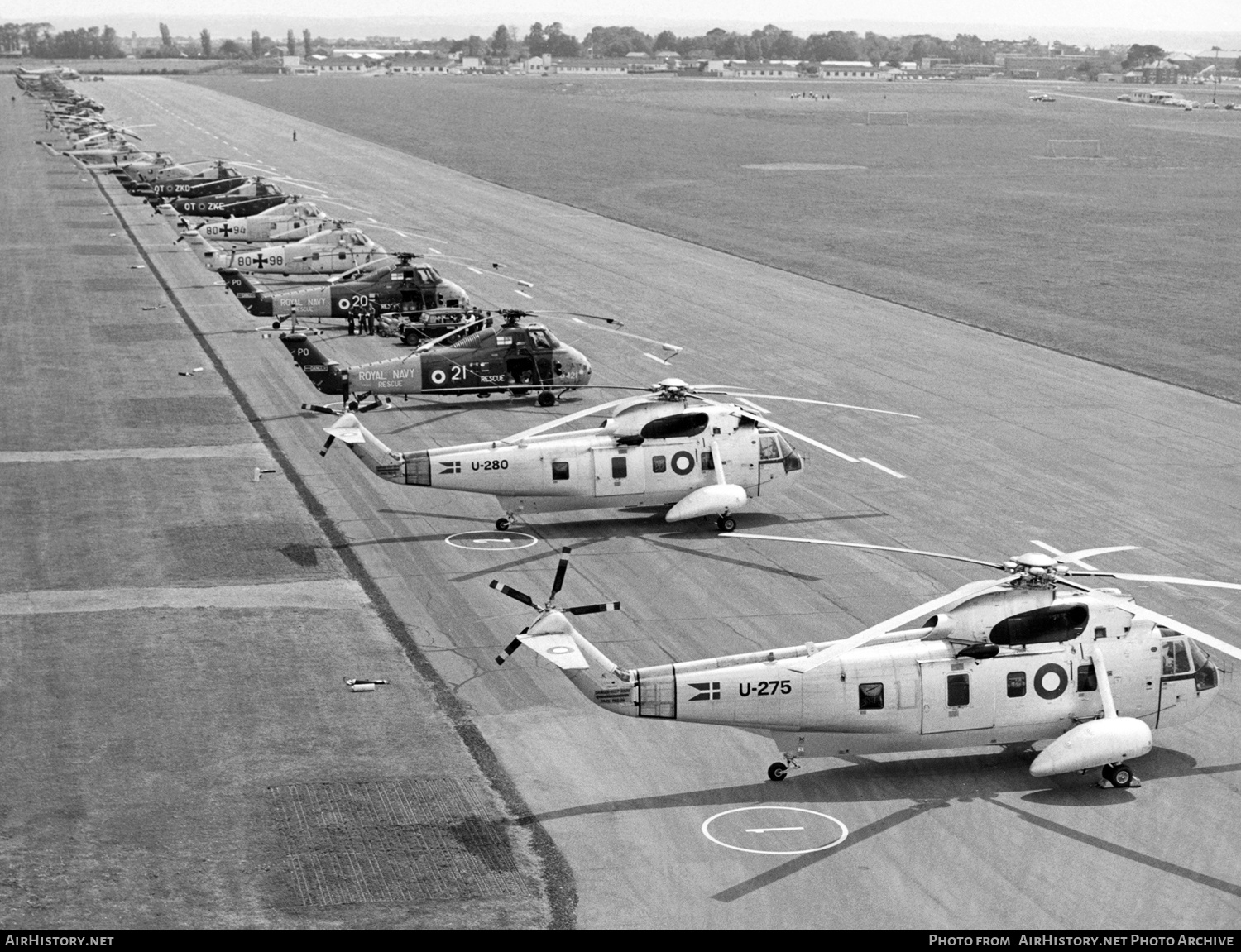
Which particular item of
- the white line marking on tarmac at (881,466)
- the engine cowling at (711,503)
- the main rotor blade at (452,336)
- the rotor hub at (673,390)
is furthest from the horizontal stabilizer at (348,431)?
the white line marking on tarmac at (881,466)

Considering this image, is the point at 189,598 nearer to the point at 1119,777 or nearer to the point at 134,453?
the point at 134,453

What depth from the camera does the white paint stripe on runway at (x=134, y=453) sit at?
45.2 meters

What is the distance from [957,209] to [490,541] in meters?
79.6

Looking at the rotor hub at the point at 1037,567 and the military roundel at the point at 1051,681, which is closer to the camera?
the rotor hub at the point at 1037,567

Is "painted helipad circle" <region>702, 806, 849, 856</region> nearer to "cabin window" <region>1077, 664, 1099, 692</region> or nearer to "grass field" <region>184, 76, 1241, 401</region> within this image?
"cabin window" <region>1077, 664, 1099, 692</region>

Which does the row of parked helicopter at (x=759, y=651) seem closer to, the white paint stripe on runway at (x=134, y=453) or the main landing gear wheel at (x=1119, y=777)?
the main landing gear wheel at (x=1119, y=777)

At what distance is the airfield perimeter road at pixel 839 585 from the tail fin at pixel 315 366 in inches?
82.8

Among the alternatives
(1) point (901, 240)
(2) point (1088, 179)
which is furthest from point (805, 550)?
(2) point (1088, 179)

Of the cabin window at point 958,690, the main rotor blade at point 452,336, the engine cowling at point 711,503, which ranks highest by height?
the main rotor blade at point 452,336

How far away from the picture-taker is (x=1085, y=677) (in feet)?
81.9

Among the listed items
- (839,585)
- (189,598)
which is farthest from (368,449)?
(839,585)

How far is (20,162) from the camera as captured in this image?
460 ft

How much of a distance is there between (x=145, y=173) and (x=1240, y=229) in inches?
2878

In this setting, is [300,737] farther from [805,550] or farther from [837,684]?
[805,550]
